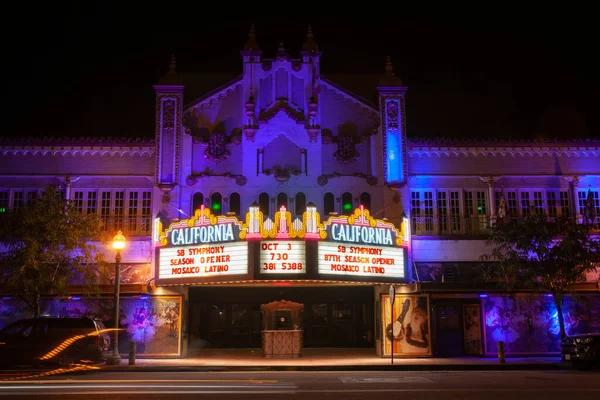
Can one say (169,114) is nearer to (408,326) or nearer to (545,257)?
(408,326)

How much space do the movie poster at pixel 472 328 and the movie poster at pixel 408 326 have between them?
217 centimetres

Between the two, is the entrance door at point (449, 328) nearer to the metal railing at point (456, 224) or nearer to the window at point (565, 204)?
the metal railing at point (456, 224)

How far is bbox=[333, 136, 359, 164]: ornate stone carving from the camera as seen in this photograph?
2897cm

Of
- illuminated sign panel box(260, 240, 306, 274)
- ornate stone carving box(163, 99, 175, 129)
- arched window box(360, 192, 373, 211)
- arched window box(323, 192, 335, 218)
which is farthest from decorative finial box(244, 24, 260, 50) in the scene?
illuminated sign panel box(260, 240, 306, 274)

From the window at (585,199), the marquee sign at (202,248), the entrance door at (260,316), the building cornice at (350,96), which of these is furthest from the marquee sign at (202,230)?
the window at (585,199)

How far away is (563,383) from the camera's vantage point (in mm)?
15875

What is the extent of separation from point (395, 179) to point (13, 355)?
56.4ft

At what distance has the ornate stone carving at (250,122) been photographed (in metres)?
28.5

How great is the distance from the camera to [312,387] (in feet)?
48.3

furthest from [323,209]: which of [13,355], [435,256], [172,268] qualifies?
[13,355]

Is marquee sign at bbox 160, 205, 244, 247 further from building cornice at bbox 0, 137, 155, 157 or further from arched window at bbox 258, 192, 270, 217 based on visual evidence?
building cornice at bbox 0, 137, 155, 157

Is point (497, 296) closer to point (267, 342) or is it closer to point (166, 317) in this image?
point (267, 342)

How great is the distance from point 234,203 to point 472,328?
1225cm

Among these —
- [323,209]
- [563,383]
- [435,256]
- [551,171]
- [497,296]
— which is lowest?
[563,383]
